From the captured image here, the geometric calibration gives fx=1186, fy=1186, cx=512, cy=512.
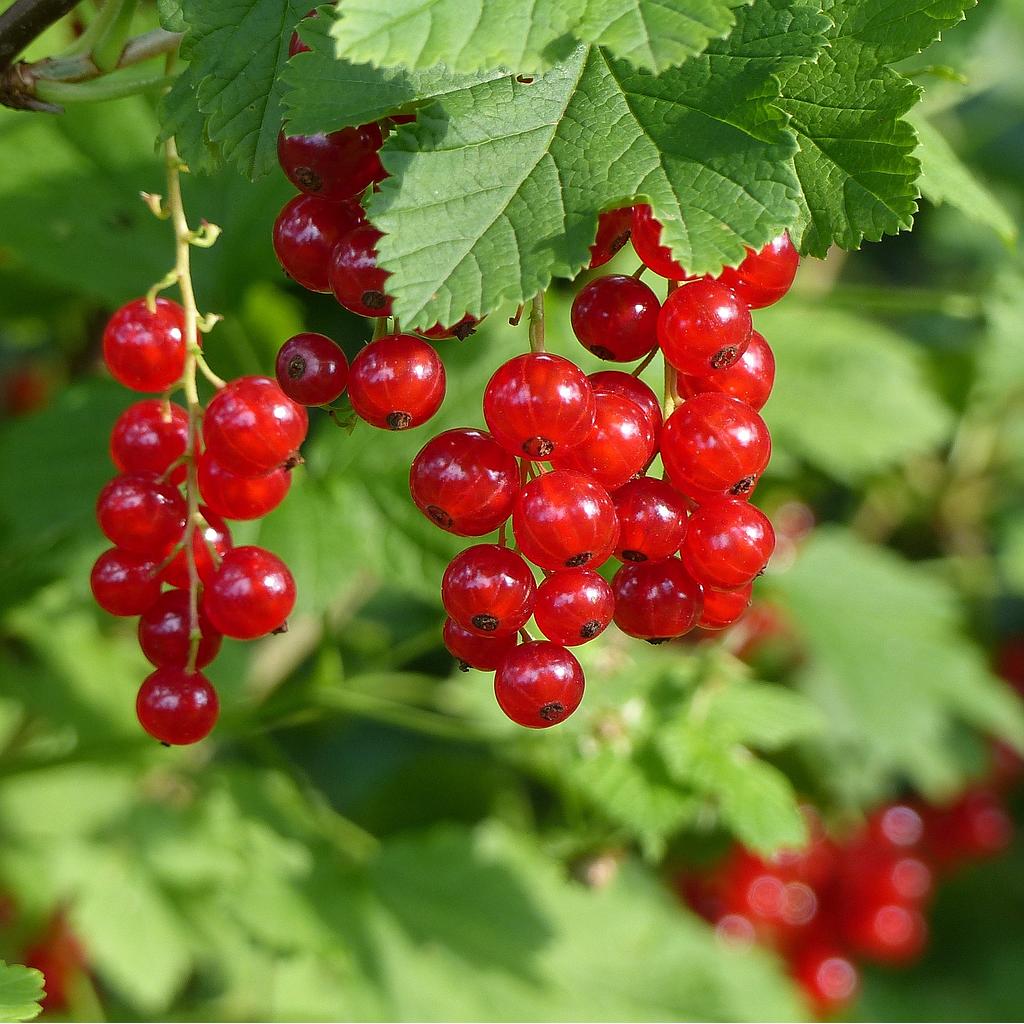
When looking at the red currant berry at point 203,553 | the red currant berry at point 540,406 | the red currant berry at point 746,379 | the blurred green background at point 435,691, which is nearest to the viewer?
the red currant berry at point 540,406

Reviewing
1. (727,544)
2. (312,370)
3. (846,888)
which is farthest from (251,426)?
(846,888)

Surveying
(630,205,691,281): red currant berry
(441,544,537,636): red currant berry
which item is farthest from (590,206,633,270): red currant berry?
(441,544,537,636): red currant berry

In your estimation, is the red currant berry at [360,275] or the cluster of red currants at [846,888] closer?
the red currant berry at [360,275]

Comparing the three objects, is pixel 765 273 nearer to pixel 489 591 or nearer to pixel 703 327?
pixel 703 327

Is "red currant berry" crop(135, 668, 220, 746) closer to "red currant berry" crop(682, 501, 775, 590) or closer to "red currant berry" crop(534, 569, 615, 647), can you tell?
"red currant berry" crop(534, 569, 615, 647)

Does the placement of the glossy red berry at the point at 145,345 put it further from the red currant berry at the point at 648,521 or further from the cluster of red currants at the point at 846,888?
the cluster of red currants at the point at 846,888

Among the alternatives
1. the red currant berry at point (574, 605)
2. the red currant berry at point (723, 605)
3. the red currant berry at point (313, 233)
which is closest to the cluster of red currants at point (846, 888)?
the red currant berry at point (723, 605)
